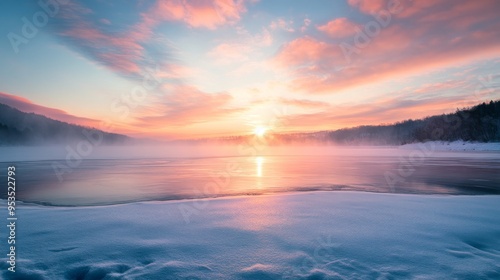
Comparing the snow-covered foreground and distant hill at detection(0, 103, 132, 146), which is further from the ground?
distant hill at detection(0, 103, 132, 146)

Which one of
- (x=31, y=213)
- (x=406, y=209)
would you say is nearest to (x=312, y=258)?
(x=406, y=209)

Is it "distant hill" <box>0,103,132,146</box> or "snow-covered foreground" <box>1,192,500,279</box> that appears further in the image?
"distant hill" <box>0,103,132,146</box>

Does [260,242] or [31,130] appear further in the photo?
[31,130]

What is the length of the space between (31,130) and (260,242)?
534ft

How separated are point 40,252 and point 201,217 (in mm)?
2689

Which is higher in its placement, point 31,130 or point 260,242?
point 31,130

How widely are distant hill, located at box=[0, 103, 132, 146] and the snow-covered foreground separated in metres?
134

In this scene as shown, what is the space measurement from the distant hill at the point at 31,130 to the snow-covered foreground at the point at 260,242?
→ 134337mm

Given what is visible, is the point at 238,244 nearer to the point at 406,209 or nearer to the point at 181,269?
the point at 181,269

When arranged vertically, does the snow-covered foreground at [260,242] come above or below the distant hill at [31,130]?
below

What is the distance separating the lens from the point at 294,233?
4.25 m

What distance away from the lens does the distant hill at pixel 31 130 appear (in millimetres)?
104812

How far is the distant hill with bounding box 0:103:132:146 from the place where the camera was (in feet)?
344

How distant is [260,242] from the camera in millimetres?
3830
